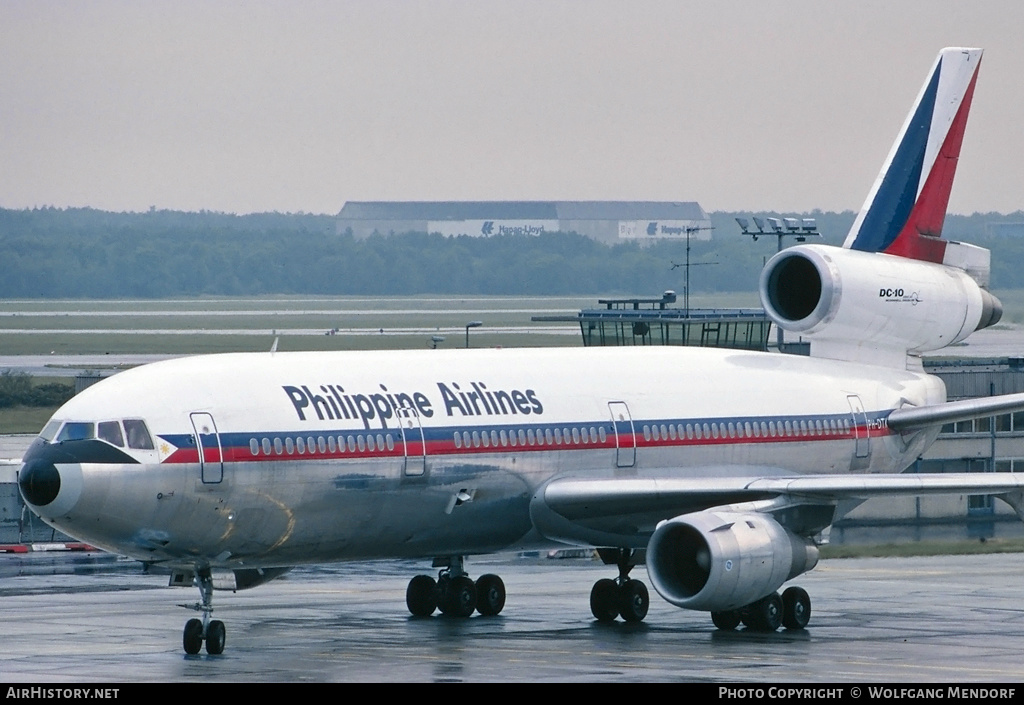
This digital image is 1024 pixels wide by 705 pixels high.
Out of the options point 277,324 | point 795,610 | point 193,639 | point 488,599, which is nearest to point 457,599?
point 488,599

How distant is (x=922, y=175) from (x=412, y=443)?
1424 cm

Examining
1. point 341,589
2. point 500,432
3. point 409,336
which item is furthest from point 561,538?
point 409,336

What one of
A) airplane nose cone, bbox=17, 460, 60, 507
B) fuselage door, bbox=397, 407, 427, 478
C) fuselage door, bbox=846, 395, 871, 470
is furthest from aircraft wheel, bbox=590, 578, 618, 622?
airplane nose cone, bbox=17, 460, 60, 507

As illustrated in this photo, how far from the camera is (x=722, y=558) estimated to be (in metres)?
28.8

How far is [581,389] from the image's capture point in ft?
106

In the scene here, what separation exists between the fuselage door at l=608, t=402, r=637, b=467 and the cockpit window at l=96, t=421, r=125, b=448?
30.4 feet

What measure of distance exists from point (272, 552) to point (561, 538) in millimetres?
5840

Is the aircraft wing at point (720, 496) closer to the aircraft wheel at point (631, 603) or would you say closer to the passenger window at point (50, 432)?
the aircraft wheel at point (631, 603)

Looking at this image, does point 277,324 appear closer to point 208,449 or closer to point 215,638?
point 215,638

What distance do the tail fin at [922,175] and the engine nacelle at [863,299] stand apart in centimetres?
49

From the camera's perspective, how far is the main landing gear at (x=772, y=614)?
3078cm

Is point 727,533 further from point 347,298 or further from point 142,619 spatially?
point 347,298

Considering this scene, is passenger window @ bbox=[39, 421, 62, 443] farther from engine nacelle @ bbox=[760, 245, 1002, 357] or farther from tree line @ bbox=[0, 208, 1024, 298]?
tree line @ bbox=[0, 208, 1024, 298]
